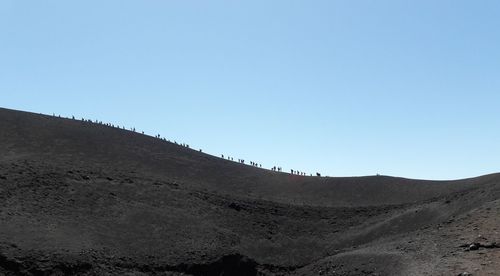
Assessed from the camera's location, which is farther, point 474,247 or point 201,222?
point 201,222

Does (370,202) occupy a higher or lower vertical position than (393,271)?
higher

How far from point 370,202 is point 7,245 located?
1126 inches

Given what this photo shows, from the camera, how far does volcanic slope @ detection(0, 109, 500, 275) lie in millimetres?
20844

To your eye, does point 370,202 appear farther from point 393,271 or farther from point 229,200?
point 393,271

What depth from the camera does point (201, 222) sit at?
29.0m

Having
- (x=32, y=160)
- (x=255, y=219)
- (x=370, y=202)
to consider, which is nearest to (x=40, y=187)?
(x=32, y=160)

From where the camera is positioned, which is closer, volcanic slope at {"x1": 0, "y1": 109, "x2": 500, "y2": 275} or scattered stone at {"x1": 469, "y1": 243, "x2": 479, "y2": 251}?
scattered stone at {"x1": 469, "y1": 243, "x2": 479, "y2": 251}

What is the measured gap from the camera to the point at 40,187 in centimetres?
2661

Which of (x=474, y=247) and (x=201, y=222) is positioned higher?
(x=474, y=247)

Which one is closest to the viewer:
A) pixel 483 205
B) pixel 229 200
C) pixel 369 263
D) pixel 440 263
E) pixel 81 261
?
pixel 440 263

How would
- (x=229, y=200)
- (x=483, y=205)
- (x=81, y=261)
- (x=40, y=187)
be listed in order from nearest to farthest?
1. (x=81, y=261)
2. (x=483, y=205)
3. (x=40, y=187)
4. (x=229, y=200)

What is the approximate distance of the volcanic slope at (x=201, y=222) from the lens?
20.8 meters

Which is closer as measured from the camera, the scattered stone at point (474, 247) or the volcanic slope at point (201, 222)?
the scattered stone at point (474, 247)

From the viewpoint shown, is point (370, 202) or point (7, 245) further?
point (370, 202)
